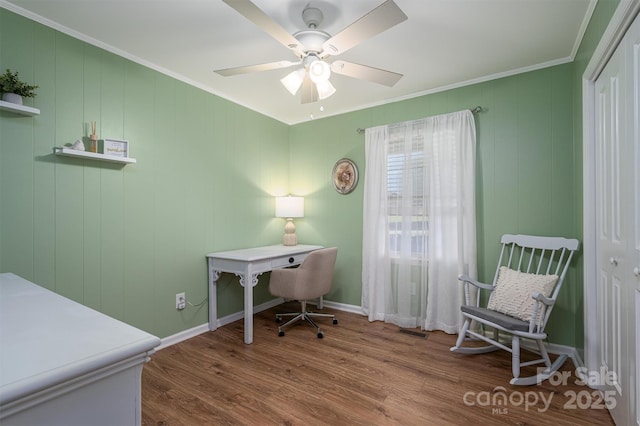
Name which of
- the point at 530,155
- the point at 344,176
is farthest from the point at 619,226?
the point at 344,176

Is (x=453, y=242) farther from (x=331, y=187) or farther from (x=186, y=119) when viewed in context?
(x=186, y=119)

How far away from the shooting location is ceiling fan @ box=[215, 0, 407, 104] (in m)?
1.48

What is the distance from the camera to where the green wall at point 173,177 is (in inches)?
78.7

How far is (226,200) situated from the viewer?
3301 millimetres

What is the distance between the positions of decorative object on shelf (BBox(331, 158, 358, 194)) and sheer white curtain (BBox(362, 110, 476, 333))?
0.69ft

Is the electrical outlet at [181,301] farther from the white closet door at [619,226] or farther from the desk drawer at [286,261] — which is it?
the white closet door at [619,226]

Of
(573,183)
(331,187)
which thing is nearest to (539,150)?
(573,183)

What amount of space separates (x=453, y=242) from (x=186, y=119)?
287 cm

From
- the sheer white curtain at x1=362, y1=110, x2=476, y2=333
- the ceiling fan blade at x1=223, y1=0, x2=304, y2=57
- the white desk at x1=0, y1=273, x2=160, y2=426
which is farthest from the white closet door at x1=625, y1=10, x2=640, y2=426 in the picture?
the white desk at x1=0, y1=273, x2=160, y2=426

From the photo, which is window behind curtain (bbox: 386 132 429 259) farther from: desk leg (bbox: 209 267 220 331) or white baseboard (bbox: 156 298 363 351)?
desk leg (bbox: 209 267 220 331)

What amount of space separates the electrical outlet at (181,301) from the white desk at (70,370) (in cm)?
190

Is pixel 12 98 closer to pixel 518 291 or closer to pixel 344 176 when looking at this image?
pixel 344 176

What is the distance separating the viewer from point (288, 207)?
3.74 m

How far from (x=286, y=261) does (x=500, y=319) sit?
1981mm
